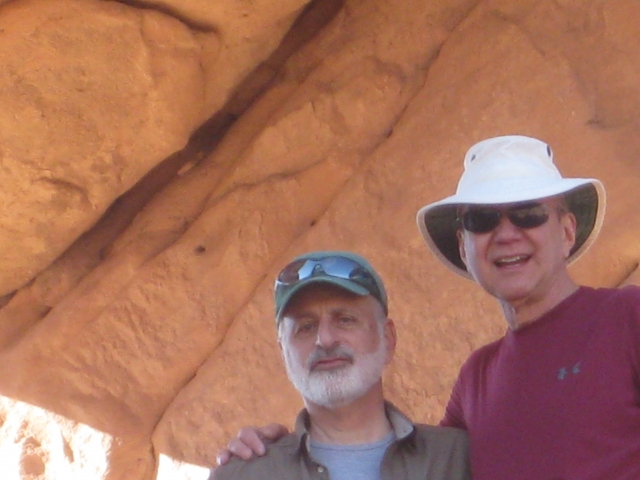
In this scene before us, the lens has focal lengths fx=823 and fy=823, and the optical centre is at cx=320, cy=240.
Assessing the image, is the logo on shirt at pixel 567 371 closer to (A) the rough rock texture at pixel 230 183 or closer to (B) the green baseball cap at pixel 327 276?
(B) the green baseball cap at pixel 327 276

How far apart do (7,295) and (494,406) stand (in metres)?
2.65

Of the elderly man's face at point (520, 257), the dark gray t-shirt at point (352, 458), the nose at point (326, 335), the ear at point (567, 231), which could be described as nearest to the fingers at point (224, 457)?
the dark gray t-shirt at point (352, 458)

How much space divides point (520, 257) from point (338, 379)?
1.63ft

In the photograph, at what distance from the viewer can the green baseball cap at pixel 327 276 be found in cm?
198

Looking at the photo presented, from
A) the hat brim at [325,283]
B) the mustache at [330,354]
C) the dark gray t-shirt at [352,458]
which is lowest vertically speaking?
the dark gray t-shirt at [352,458]

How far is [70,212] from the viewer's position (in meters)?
3.41

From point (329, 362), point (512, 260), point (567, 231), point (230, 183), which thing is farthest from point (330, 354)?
point (230, 183)

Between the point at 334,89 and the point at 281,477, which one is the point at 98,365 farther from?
the point at 281,477

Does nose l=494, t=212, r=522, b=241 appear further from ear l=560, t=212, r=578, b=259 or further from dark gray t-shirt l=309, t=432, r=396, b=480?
dark gray t-shirt l=309, t=432, r=396, b=480

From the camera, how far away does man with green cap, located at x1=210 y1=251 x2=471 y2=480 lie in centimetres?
184

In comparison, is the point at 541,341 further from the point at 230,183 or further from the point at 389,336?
the point at 230,183

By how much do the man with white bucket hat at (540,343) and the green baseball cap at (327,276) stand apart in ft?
0.78

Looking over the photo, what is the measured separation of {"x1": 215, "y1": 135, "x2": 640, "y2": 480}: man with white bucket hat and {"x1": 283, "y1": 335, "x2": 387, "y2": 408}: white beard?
0.47 ft

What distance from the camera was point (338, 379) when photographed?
1895 mm
